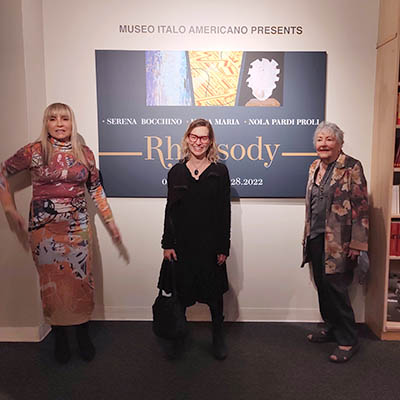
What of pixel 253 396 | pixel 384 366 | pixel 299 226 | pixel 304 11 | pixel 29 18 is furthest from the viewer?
pixel 299 226

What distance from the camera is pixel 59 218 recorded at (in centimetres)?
250

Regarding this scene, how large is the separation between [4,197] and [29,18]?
50.0 inches

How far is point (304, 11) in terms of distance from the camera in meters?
2.84

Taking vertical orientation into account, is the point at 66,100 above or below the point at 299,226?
above

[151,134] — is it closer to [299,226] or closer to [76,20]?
[76,20]

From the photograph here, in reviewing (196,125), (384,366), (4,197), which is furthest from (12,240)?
(384,366)

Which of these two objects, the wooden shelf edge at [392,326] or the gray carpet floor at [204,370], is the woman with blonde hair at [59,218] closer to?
the gray carpet floor at [204,370]

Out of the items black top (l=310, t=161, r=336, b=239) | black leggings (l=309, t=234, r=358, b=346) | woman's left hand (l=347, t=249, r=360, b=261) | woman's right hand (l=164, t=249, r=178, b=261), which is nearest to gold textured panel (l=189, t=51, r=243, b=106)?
black top (l=310, t=161, r=336, b=239)

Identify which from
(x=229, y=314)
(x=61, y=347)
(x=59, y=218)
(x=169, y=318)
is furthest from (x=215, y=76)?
(x=61, y=347)

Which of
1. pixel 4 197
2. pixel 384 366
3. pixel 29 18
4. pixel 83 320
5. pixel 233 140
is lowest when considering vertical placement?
pixel 384 366

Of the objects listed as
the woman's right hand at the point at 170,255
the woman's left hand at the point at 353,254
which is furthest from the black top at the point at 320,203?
the woman's right hand at the point at 170,255

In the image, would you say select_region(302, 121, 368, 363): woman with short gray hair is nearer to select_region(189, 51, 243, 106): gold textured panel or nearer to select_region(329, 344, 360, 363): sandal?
select_region(329, 344, 360, 363): sandal

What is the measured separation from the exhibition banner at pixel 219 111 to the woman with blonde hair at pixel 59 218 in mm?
463

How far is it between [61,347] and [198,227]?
1.24m
